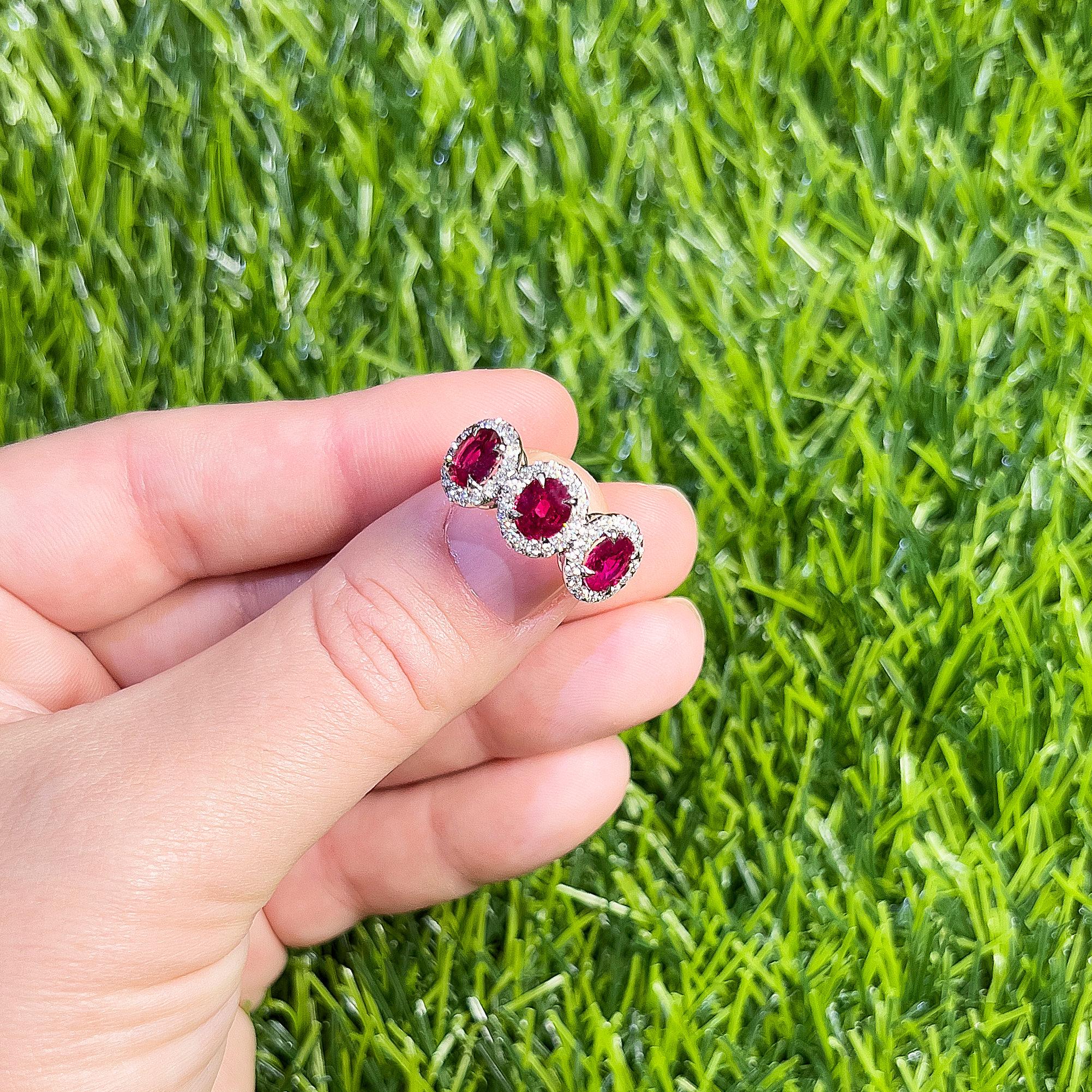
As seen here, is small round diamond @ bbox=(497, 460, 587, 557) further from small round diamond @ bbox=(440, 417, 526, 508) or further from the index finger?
the index finger

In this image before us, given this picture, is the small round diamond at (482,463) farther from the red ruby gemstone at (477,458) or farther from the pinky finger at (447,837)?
the pinky finger at (447,837)

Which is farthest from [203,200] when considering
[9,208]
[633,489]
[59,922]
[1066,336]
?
[1066,336]

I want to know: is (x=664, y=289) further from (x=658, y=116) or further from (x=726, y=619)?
(x=726, y=619)

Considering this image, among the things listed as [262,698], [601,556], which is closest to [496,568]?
[601,556]

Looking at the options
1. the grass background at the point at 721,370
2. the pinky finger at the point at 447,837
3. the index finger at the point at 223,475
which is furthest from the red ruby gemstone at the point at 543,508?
the grass background at the point at 721,370

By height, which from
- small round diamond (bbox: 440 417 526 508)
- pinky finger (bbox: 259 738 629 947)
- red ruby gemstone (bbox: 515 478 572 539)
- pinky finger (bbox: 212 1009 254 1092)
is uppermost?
small round diamond (bbox: 440 417 526 508)

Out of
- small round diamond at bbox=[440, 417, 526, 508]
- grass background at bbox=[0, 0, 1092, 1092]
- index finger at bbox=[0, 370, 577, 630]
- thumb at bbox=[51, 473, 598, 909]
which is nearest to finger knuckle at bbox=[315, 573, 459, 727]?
thumb at bbox=[51, 473, 598, 909]

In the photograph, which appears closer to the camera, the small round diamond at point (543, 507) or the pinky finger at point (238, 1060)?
the small round diamond at point (543, 507)
